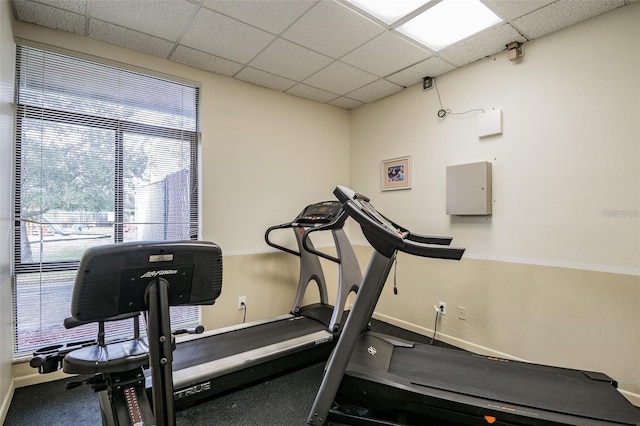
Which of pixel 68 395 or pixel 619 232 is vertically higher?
pixel 619 232

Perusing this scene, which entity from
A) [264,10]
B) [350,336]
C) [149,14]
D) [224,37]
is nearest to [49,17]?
[149,14]

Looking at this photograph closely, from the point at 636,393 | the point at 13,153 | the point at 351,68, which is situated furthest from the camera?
the point at 351,68

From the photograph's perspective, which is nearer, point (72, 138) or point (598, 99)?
point (598, 99)

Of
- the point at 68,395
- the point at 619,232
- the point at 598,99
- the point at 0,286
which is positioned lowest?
the point at 68,395

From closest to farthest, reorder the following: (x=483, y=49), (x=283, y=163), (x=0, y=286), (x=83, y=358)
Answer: (x=83, y=358), (x=0, y=286), (x=483, y=49), (x=283, y=163)

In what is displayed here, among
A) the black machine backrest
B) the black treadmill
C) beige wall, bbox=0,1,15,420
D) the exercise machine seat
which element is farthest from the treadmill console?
beige wall, bbox=0,1,15,420

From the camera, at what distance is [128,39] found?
2.51m

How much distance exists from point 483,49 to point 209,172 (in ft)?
8.88

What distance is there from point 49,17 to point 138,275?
2.30 meters

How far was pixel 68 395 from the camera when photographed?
216 centimetres

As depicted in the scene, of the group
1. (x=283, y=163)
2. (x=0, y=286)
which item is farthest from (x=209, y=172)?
(x=0, y=286)

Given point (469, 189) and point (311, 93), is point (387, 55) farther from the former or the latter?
point (469, 189)

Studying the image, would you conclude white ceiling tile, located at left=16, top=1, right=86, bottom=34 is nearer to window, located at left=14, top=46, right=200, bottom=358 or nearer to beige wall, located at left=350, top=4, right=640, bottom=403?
window, located at left=14, top=46, right=200, bottom=358

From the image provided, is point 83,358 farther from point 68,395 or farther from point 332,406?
point 332,406
